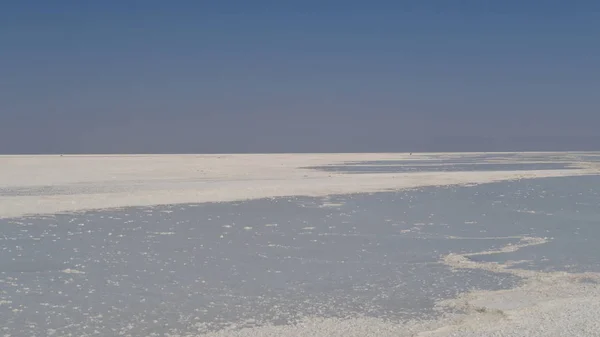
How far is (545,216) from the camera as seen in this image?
12984mm

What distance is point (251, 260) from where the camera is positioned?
28.5ft

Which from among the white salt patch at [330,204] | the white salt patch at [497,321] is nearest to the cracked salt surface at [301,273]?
the white salt patch at [497,321]

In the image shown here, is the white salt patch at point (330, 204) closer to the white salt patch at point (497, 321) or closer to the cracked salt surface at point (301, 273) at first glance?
the cracked salt surface at point (301, 273)

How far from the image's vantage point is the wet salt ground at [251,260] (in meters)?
6.18

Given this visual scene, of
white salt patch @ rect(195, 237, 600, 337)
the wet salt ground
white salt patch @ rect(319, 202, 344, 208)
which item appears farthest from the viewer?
white salt patch @ rect(319, 202, 344, 208)

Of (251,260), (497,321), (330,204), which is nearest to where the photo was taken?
(497,321)

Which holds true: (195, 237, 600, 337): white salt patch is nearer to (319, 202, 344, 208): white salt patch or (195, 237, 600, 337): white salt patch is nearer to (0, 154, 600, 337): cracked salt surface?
(0, 154, 600, 337): cracked salt surface

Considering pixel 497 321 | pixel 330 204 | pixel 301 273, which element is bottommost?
pixel 497 321

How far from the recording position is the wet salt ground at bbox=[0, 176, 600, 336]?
618 cm

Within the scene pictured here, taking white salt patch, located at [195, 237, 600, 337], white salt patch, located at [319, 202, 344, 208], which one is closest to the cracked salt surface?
white salt patch, located at [195, 237, 600, 337]

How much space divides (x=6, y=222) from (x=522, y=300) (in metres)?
9.03

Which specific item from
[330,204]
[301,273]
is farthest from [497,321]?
[330,204]

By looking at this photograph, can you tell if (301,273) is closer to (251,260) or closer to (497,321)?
(251,260)

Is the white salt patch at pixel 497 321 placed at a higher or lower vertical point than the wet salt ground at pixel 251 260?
lower
